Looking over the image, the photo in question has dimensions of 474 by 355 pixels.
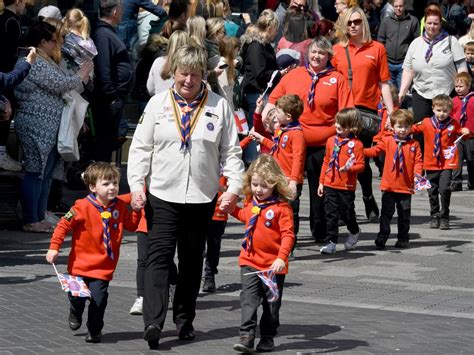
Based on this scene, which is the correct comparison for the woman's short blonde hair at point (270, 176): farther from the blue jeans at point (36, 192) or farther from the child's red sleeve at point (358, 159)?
the blue jeans at point (36, 192)

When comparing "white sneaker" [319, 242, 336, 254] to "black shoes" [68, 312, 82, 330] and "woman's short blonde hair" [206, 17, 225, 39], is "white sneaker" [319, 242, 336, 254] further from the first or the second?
"black shoes" [68, 312, 82, 330]

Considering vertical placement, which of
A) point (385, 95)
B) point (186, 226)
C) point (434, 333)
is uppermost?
point (385, 95)

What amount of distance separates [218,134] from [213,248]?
2205 millimetres

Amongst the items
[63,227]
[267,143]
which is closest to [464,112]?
[267,143]

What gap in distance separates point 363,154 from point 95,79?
3425mm

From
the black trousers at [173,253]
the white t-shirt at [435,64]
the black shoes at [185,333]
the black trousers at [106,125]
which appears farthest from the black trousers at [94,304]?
the white t-shirt at [435,64]

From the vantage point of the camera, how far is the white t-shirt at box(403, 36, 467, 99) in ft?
58.0

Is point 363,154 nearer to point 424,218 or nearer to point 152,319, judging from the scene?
point 424,218

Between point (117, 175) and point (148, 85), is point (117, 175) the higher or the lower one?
the lower one

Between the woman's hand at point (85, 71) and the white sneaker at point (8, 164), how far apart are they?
1120 millimetres

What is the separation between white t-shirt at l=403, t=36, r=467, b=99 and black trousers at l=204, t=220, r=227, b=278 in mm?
7418

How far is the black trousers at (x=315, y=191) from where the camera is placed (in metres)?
13.1

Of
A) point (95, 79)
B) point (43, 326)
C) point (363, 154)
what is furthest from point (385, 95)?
point (43, 326)

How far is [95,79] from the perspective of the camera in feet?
49.0
